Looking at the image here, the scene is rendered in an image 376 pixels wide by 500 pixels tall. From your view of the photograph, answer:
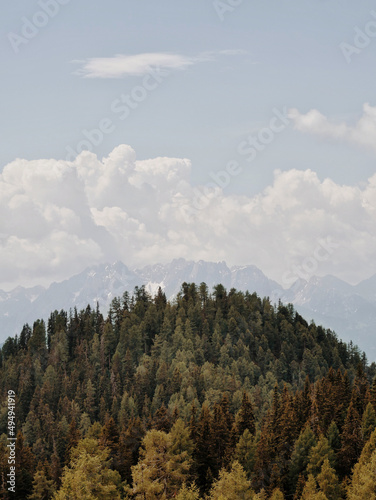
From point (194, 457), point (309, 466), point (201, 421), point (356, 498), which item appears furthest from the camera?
point (201, 421)

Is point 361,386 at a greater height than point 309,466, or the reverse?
point 361,386

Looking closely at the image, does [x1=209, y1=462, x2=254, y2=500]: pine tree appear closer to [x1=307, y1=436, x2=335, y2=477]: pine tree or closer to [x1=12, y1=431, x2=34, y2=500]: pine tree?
[x1=307, y1=436, x2=335, y2=477]: pine tree

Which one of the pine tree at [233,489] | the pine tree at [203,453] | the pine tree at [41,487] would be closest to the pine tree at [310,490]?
the pine tree at [233,489]

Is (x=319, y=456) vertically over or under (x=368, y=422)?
under

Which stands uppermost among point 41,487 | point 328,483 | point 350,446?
point 350,446

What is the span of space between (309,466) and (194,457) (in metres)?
19.6

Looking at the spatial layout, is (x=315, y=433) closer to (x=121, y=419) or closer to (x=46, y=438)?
(x=121, y=419)

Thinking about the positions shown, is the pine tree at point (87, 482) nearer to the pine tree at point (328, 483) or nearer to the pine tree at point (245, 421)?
the pine tree at point (328, 483)

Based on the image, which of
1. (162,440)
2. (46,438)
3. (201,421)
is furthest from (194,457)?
(46,438)

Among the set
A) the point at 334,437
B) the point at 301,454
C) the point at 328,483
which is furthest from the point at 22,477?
the point at 334,437

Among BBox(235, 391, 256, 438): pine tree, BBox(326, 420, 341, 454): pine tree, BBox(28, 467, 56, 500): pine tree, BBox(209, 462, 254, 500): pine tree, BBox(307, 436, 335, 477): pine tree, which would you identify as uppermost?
BBox(235, 391, 256, 438): pine tree

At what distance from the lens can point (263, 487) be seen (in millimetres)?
104875

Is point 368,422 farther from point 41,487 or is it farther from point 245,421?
point 41,487

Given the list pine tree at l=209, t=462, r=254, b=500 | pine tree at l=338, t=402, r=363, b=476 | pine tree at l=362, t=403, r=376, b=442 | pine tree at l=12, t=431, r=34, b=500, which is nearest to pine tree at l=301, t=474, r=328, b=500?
pine tree at l=209, t=462, r=254, b=500
